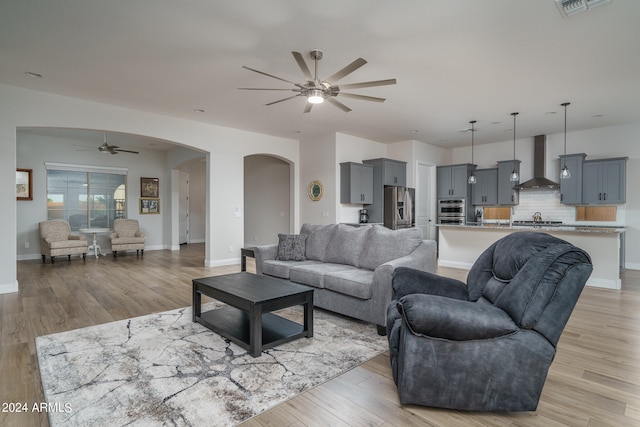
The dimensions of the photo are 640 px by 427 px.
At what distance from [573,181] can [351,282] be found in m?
6.50

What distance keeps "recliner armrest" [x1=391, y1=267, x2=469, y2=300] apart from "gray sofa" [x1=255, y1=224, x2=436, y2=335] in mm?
431

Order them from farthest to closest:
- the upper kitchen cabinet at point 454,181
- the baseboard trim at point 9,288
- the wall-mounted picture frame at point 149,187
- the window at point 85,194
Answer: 1. the wall-mounted picture frame at point 149,187
2. the upper kitchen cabinet at point 454,181
3. the window at point 85,194
4. the baseboard trim at point 9,288

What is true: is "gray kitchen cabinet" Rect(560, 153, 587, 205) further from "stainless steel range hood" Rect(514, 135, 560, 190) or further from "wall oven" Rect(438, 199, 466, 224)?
"wall oven" Rect(438, 199, 466, 224)

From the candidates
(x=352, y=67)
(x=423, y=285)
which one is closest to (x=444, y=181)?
(x=352, y=67)

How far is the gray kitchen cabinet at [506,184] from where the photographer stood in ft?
26.3

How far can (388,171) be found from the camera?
779 centimetres

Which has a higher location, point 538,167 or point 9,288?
point 538,167

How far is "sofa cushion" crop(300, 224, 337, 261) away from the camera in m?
4.49

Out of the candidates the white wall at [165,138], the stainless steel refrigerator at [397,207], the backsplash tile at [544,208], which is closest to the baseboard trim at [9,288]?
the white wall at [165,138]

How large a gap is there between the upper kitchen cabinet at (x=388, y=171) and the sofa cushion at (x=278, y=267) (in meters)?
3.92

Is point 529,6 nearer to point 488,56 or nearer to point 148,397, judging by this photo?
point 488,56

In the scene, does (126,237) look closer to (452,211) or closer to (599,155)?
(452,211)

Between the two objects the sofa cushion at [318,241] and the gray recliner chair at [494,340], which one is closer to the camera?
the gray recliner chair at [494,340]

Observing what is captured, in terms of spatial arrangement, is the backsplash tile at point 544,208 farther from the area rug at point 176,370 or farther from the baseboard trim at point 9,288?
the baseboard trim at point 9,288
